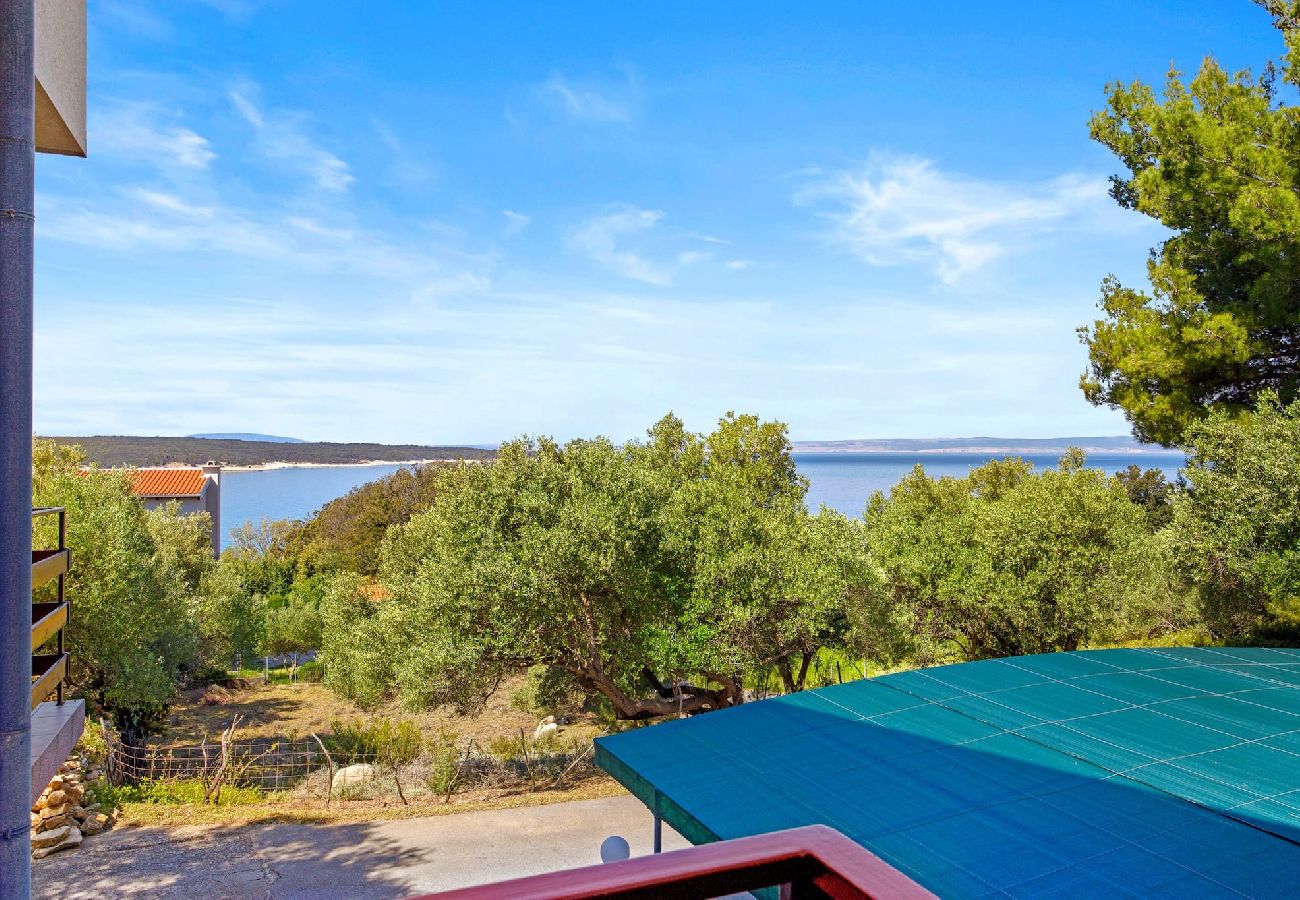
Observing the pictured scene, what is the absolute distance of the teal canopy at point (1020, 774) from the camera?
225 inches

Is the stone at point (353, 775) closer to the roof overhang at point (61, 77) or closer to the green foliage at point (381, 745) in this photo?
the green foliage at point (381, 745)

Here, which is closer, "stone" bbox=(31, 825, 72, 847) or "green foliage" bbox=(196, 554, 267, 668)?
"stone" bbox=(31, 825, 72, 847)

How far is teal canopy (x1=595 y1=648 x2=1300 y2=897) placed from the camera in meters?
5.72

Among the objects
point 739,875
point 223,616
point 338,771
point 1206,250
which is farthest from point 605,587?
point 223,616

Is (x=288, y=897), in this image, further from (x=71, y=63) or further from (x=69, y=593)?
(x=71, y=63)

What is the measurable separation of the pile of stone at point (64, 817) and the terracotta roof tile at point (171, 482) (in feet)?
108

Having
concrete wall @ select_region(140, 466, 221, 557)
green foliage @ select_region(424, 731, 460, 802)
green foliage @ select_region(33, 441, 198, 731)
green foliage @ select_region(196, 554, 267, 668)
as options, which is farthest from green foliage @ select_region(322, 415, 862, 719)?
concrete wall @ select_region(140, 466, 221, 557)

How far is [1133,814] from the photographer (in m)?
6.39

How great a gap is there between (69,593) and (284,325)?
2284cm

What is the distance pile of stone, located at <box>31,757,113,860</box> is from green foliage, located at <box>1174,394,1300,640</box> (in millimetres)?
19425

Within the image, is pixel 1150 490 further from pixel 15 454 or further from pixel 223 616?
pixel 15 454

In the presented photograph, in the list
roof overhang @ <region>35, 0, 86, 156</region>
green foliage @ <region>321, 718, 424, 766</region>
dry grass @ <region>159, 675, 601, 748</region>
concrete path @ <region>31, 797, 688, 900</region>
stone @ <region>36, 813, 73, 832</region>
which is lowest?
dry grass @ <region>159, 675, 601, 748</region>

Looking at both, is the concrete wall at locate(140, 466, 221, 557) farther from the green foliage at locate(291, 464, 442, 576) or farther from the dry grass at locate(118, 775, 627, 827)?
the dry grass at locate(118, 775, 627, 827)

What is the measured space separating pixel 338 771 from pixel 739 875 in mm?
17517
